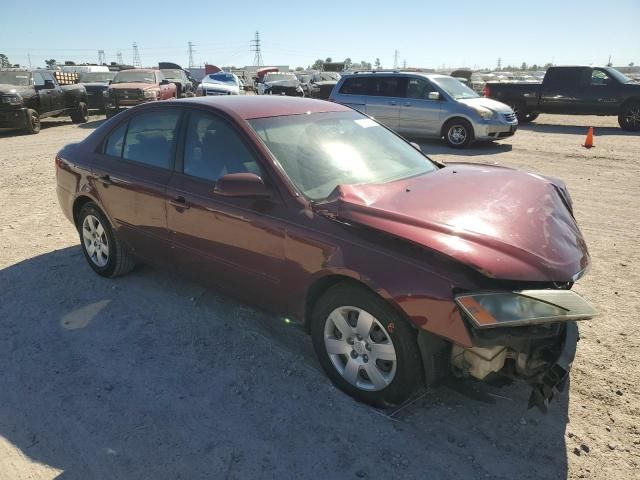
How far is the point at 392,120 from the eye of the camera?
12.8m

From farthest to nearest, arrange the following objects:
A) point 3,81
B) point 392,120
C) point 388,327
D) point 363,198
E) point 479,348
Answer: point 3,81, point 392,120, point 363,198, point 388,327, point 479,348

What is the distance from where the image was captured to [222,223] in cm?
338

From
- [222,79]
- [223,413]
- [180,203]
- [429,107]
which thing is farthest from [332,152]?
[222,79]

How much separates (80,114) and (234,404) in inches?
685

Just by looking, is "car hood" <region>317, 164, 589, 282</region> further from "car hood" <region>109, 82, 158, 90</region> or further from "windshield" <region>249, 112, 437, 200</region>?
"car hood" <region>109, 82, 158, 90</region>

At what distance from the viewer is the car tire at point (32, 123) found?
47.3ft

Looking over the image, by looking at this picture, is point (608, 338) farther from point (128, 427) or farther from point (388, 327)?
point (128, 427)

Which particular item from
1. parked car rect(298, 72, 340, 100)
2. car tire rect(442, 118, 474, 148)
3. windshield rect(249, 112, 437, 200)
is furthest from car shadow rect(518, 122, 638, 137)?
windshield rect(249, 112, 437, 200)

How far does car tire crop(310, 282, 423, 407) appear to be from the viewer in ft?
8.61

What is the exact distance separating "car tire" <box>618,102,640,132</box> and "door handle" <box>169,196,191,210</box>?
1583cm

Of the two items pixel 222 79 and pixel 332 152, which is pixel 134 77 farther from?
pixel 332 152

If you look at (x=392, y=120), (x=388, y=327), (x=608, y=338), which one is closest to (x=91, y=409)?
(x=388, y=327)

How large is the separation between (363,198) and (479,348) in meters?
1.05

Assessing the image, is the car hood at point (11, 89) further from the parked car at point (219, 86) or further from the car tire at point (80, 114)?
the parked car at point (219, 86)
